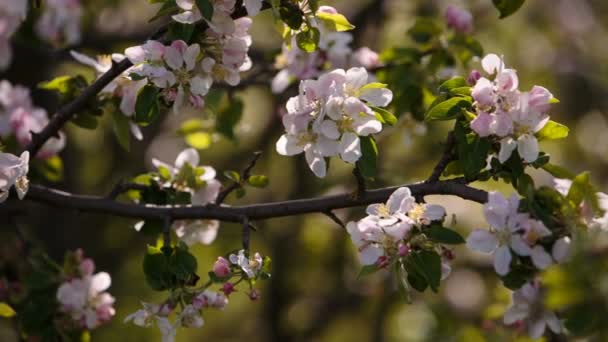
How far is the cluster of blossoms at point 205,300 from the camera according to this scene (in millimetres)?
1828

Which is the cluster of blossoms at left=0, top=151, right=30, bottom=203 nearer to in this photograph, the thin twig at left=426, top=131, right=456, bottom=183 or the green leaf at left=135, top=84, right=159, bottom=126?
the green leaf at left=135, top=84, right=159, bottom=126

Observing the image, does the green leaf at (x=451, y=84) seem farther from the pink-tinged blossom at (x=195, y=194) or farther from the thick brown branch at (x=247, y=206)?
the pink-tinged blossom at (x=195, y=194)

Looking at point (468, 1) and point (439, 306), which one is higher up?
point (468, 1)

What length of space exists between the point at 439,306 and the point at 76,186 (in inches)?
70.6

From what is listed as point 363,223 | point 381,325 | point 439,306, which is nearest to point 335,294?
point 381,325

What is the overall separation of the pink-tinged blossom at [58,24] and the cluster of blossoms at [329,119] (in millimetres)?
1478

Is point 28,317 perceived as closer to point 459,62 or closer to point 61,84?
point 61,84

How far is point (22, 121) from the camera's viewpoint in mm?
2645

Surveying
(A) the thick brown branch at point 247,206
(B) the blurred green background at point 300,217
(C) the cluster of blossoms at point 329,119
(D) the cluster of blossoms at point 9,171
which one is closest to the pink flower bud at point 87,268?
(A) the thick brown branch at point 247,206

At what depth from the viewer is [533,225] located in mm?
1699

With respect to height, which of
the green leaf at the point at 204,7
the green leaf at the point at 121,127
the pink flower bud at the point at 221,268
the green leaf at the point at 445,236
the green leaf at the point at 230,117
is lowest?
the green leaf at the point at 230,117

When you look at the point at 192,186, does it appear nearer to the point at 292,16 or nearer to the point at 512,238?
the point at 292,16

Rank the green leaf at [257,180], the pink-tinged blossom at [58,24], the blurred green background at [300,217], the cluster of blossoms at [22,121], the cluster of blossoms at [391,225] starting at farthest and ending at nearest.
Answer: the blurred green background at [300,217] < the pink-tinged blossom at [58,24] < the cluster of blossoms at [22,121] < the green leaf at [257,180] < the cluster of blossoms at [391,225]

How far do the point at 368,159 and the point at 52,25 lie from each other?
1618mm
